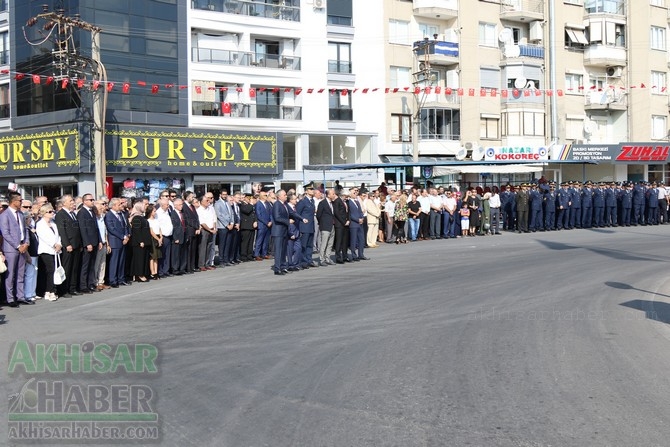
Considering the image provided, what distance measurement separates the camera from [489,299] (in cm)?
1206

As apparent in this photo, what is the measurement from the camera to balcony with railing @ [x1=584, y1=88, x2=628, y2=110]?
50.2 m

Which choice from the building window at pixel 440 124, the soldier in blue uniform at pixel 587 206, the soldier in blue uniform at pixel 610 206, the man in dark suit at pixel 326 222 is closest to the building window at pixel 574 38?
the building window at pixel 440 124

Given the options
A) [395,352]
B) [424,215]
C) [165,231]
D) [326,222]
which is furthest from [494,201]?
[395,352]

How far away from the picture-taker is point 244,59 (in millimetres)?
40062

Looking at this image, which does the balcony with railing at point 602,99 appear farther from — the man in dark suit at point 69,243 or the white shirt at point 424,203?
the man in dark suit at point 69,243

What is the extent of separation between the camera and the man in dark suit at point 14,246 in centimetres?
1267

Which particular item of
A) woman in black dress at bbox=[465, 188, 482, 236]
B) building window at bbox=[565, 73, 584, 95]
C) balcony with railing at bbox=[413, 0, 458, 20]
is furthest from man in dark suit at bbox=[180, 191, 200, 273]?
building window at bbox=[565, 73, 584, 95]

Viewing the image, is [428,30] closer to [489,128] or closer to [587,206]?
[489,128]

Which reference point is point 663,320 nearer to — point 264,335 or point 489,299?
point 489,299

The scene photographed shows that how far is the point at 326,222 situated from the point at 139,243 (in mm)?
4607

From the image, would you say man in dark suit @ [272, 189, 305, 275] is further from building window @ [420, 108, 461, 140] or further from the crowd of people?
building window @ [420, 108, 461, 140]

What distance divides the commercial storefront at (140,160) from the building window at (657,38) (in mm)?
30471

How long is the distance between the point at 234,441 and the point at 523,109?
45.3 meters

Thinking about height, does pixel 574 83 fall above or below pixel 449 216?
above
